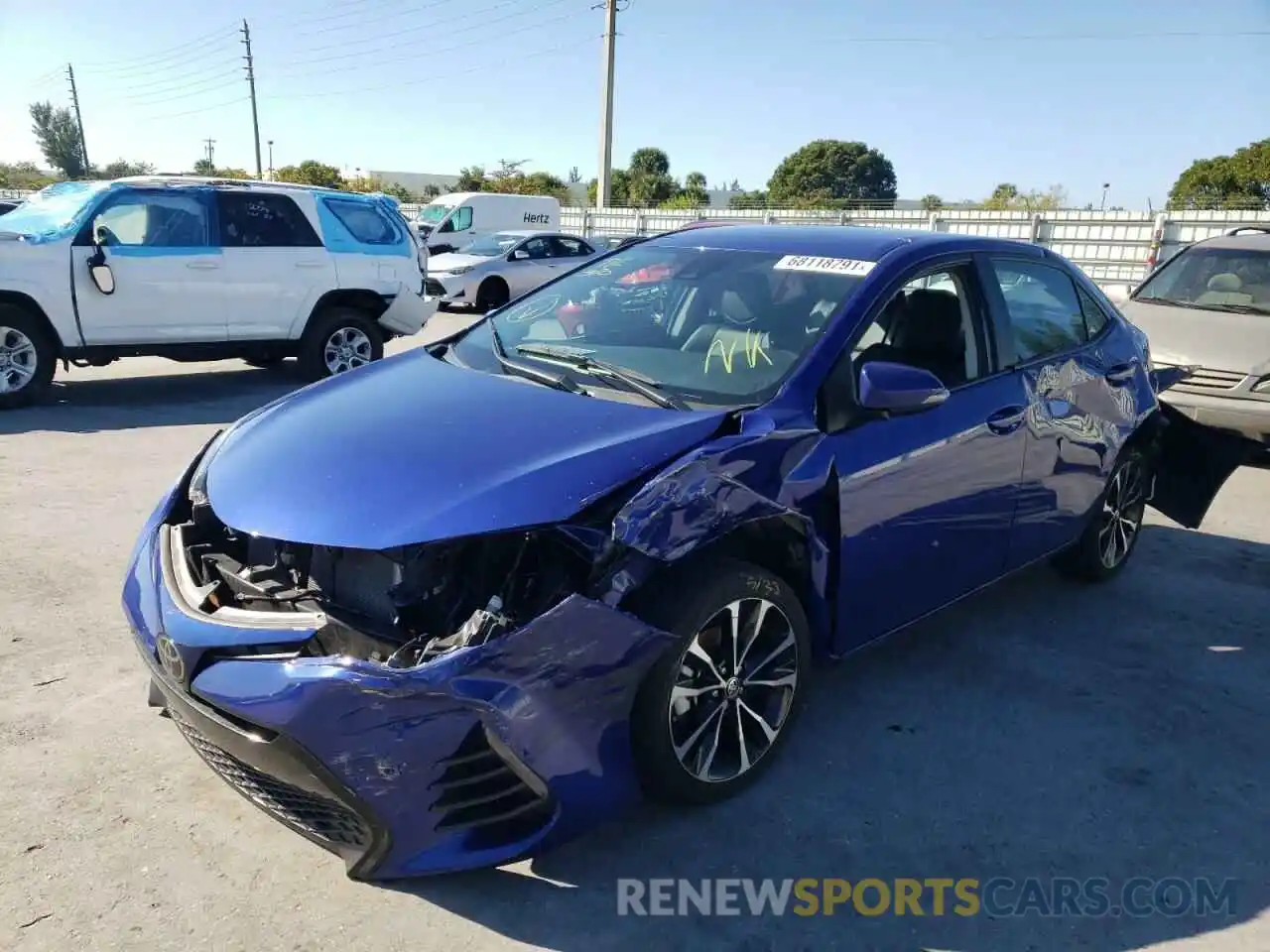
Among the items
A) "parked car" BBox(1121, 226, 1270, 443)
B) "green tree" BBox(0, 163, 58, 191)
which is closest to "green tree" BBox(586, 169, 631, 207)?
"green tree" BBox(0, 163, 58, 191)

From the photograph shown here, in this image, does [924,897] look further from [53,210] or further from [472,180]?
[472,180]

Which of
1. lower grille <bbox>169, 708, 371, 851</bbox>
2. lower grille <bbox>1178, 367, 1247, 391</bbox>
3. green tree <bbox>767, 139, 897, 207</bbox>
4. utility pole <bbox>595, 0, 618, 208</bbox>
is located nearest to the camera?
lower grille <bbox>169, 708, 371, 851</bbox>

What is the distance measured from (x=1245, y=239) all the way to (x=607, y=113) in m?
29.9

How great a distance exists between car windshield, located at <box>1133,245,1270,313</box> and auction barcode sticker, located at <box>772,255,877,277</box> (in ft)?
17.9

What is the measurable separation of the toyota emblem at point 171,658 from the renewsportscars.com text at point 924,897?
126cm

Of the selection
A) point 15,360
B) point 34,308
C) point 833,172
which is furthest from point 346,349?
point 833,172

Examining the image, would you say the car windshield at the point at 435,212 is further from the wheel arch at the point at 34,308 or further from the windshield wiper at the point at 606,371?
the windshield wiper at the point at 606,371

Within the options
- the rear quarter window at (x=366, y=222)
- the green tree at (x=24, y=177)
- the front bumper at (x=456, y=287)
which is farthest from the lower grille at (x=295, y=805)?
the green tree at (x=24, y=177)

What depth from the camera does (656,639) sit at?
2.52 meters

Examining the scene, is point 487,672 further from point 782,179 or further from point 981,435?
point 782,179

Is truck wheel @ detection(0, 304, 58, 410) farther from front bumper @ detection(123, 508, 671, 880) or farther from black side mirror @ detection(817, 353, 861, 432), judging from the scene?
black side mirror @ detection(817, 353, 861, 432)

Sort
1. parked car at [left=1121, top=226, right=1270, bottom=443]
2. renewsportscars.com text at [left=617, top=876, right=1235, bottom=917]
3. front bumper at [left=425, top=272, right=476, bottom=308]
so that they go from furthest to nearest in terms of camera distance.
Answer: front bumper at [left=425, top=272, right=476, bottom=308] → parked car at [left=1121, top=226, right=1270, bottom=443] → renewsportscars.com text at [left=617, top=876, right=1235, bottom=917]

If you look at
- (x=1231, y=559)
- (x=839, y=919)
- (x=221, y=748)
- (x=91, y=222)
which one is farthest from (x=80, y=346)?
(x=1231, y=559)

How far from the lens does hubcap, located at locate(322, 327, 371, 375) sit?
9.78 m
